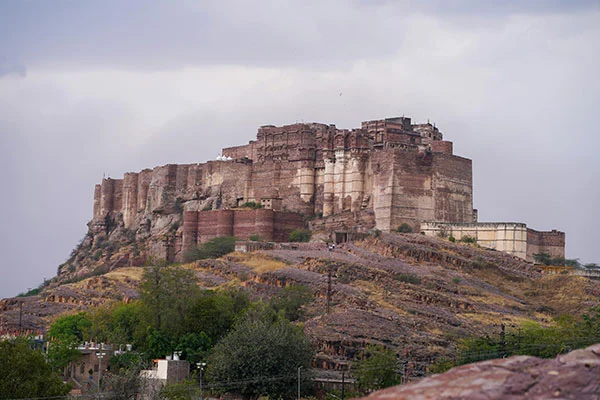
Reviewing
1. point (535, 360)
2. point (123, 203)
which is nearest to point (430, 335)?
point (535, 360)

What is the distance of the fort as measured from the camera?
7362 cm

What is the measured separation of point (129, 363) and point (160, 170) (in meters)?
46.1

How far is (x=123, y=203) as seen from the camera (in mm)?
98375

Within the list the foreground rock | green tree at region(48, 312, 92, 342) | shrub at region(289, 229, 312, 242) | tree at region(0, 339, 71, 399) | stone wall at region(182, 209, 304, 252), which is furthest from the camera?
stone wall at region(182, 209, 304, 252)

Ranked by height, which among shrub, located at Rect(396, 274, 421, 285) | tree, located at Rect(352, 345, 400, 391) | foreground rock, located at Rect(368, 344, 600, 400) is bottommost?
tree, located at Rect(352, 345, 400, 391)

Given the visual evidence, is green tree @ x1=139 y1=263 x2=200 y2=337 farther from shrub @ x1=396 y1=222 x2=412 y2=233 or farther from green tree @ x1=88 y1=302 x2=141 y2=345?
shrub @ x1=396 y1=222 x2=412 y2=233

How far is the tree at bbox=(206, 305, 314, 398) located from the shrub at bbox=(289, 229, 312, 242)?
93.2 ft

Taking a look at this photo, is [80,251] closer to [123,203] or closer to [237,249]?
[123,203]

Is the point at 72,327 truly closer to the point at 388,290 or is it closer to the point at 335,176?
the point at 388,290

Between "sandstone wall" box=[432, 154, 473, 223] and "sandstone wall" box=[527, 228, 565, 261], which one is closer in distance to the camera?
"sandstone wall" box=[527, 228, 565, 261]

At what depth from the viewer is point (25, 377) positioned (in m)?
37.3

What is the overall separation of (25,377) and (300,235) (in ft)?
132

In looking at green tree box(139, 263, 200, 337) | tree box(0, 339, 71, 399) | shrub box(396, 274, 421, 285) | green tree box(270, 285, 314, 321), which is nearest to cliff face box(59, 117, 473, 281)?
shrub box(396, 274, 421, 285)

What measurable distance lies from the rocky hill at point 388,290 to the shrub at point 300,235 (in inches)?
141
